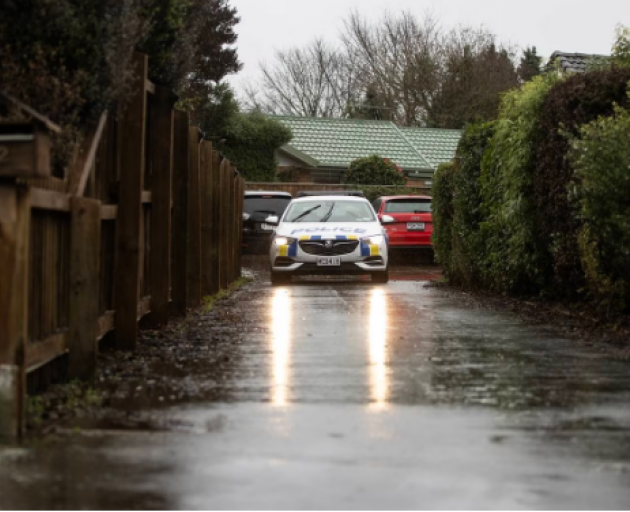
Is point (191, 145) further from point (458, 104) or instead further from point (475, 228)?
point (458, 104)

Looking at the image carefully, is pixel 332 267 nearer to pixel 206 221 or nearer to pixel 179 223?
pixel 206 221

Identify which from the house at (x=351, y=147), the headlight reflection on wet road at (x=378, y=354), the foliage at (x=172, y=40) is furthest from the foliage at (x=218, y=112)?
the foliage at (x=172, y=40)

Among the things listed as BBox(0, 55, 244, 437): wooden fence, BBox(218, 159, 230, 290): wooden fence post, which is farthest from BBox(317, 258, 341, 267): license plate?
BBox(0, 55, 244, 437): wooden fence

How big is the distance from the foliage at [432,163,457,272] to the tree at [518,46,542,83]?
56117 mm

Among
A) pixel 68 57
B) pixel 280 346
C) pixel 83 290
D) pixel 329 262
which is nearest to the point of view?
pixel 83 290

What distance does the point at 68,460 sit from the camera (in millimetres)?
6473

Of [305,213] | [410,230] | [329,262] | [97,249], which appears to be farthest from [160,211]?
[410,230]

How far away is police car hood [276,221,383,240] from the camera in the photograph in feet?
73.0

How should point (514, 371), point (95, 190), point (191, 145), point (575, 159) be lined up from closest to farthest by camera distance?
point (514, 371) → point (95, 190) → point (575, 159) → point (191, 145)

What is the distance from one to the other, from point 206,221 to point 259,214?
12901mm

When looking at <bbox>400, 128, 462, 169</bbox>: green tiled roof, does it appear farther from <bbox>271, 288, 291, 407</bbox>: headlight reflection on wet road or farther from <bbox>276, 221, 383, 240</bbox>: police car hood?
<bbox>271, 288, 291, 407</bbox>: headlight reflection on wet road

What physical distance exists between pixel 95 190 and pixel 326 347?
2.38 m

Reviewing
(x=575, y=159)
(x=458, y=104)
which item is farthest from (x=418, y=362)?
(x=458, y=104)

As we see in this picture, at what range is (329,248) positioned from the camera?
22.1 metres
